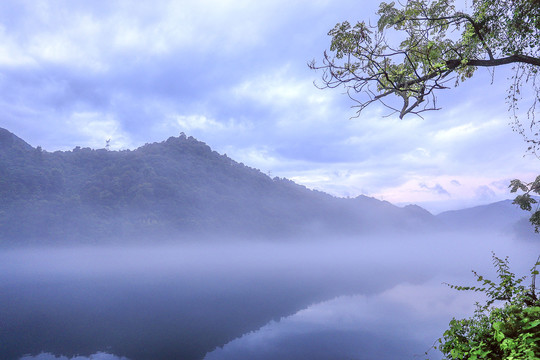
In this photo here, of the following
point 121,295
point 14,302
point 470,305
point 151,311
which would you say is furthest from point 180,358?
point 470,305

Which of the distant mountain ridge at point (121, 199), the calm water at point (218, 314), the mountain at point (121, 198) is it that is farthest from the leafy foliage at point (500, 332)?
the mountain at point (121, 198)

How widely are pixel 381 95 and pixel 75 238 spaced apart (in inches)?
5673

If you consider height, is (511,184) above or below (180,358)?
above

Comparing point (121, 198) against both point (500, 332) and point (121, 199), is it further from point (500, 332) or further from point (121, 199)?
point (500, 332)

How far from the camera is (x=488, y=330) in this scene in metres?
3.84

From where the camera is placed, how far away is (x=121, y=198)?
141500mm

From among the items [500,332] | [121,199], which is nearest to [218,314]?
[500,332]

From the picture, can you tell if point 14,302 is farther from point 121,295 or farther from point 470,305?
point 470,305

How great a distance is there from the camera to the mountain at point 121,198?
117000 mm

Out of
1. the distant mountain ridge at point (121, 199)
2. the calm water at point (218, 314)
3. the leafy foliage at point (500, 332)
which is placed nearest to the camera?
the leafy foliage at point (500, 332)

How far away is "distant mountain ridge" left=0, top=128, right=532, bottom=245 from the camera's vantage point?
116938 millimetres

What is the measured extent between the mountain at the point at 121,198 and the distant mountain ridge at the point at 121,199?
33 cm

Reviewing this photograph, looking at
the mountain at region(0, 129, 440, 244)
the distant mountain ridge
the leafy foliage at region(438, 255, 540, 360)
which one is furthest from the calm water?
the mountain at region(0, 129, 440, 244)

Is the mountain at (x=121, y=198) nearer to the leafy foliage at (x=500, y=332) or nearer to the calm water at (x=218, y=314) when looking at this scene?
the calm water at (x=218, y=314)
